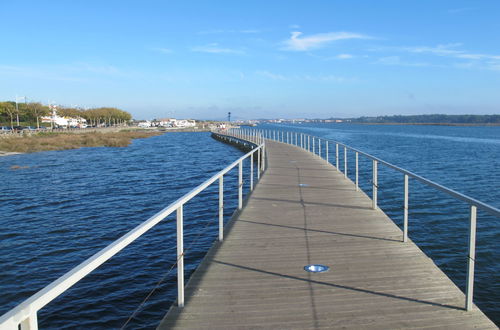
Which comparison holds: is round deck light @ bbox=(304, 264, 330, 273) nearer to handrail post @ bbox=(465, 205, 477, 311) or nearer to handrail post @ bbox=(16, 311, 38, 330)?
handrail post @ bbox=(465, 205, 477, 311)

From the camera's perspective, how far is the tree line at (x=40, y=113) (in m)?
75.7

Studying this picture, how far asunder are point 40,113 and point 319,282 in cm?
8588

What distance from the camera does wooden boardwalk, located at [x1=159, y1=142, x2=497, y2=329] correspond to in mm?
3627

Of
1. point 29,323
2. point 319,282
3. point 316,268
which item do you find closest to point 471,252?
point 319,282

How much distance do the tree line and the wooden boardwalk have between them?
73058 millimetres

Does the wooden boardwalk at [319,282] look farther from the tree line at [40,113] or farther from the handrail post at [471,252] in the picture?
the tree line at [40,113]

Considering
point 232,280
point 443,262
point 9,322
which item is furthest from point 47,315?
point 443,262

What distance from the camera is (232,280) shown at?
4562mm

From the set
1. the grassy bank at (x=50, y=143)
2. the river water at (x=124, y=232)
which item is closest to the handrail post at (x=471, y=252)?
the river water at (x=124, y=232)

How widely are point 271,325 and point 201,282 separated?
48.2 inches

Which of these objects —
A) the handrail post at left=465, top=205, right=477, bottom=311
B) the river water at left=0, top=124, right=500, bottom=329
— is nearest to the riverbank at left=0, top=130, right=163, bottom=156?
the river water at left=0, top=124, right=500, bottom=329

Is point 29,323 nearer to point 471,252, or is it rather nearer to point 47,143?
point 471,252

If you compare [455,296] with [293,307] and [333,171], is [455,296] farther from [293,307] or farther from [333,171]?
[333,171]

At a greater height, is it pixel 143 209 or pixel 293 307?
pixel 293 307
